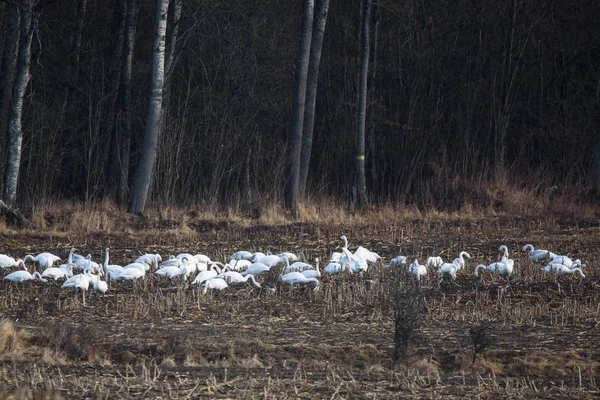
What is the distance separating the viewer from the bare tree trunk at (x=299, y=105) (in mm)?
20625

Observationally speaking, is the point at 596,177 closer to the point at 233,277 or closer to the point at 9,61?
the point at 233,277

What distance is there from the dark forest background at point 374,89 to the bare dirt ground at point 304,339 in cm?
1023

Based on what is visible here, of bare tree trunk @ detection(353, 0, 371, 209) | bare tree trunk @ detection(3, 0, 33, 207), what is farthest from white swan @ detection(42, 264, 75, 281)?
bare tree trunk @ detection(353, 0, 371, 209)

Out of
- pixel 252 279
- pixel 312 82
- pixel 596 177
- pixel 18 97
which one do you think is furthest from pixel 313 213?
pixel 596 177

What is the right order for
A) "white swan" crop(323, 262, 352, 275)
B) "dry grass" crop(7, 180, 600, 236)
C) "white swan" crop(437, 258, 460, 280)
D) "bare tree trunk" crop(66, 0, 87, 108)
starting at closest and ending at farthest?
"white swan" crop(437, 258, 460, 280)
"white swan" crop(323, 262, 352, 275)
"dry grass" crop(7, 180, 600, 236)
"bare tree trunk" crop(66, 0, 87, 108)

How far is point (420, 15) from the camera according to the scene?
87.5 ft

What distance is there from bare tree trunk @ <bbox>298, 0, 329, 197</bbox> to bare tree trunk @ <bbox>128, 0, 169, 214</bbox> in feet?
13.9

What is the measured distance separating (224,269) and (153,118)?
743cm

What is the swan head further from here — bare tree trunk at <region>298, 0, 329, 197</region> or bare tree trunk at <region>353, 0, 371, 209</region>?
bare tree trunk at <region>298, 0, 329, 197</region>

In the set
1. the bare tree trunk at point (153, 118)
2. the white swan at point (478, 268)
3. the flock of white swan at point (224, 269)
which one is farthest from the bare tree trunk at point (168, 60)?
the white swan at point (478, 268)

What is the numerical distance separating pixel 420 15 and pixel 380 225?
11.0 m

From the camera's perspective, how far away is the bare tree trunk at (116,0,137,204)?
20703 millimetres

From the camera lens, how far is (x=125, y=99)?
70.5 ft

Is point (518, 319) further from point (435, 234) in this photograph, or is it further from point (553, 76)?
point (553, 76)
